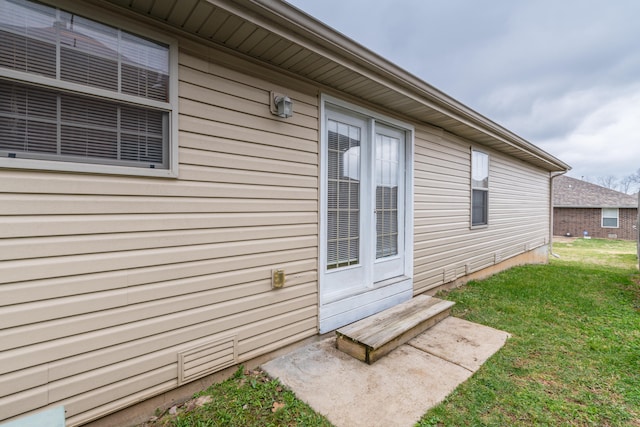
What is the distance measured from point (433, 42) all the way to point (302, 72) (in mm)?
12224

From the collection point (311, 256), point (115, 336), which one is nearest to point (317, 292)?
point (311, 256)

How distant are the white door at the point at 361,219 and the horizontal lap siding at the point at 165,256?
0.27 m

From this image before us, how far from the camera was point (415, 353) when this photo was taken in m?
2.64

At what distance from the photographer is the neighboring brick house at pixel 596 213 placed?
54.4 ft

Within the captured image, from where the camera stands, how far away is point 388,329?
8.98 feet

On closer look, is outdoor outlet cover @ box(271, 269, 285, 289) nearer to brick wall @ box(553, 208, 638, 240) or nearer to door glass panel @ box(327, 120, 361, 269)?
door glass panel @ box(327, 120, 361, 269)

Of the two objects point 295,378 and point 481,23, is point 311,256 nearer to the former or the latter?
point 295,378

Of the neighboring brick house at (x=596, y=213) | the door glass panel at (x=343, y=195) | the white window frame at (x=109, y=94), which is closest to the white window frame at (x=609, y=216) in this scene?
the neighboring brick house at (x=596, y=213)

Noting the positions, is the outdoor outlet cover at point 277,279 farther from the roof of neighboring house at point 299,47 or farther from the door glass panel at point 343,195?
the roof of neighboring house at point 299,47

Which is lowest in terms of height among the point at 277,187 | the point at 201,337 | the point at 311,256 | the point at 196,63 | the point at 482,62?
the point at 201,337

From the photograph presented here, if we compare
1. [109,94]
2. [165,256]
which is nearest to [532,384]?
[165,256]

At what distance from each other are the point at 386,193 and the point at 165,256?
2695 millimetres

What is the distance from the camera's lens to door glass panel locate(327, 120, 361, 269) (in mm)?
3039

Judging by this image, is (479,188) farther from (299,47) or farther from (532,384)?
(299,47)
